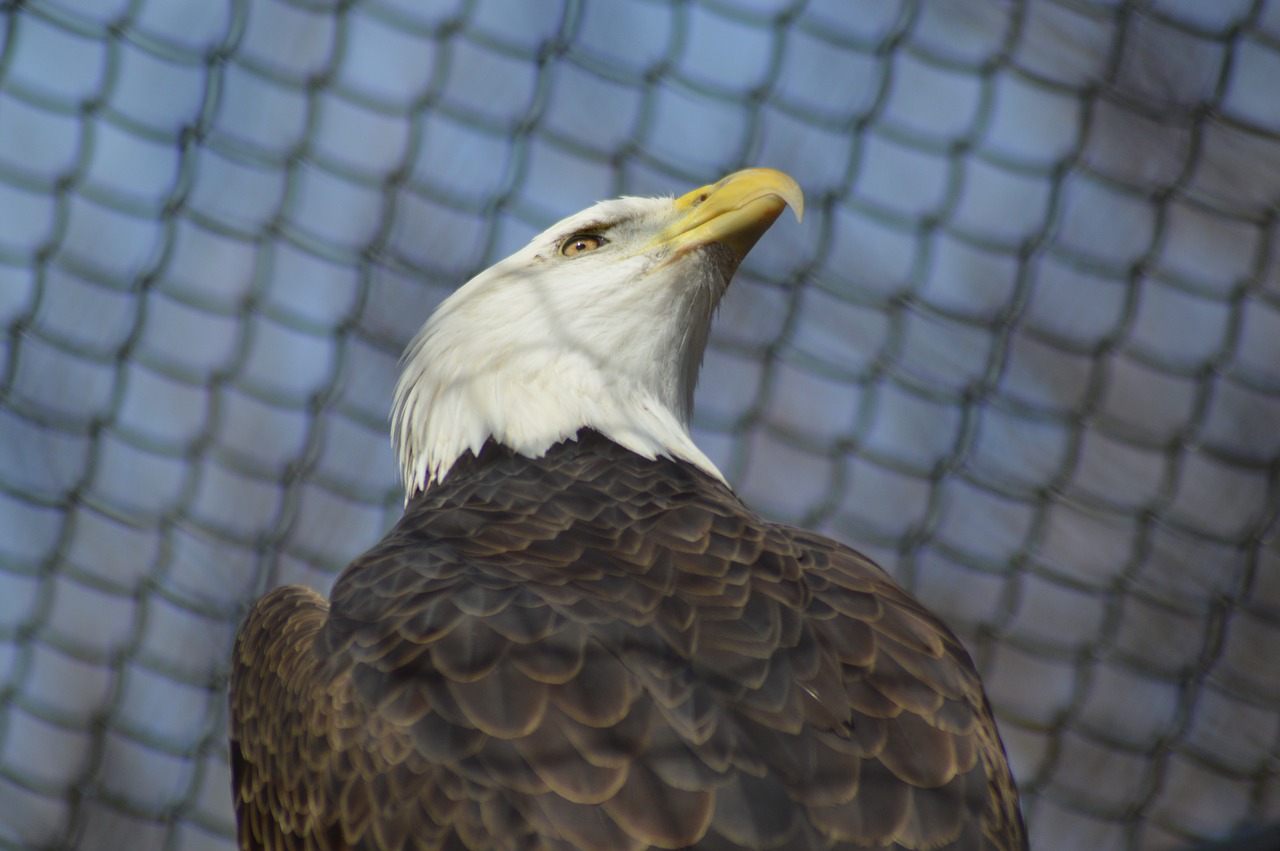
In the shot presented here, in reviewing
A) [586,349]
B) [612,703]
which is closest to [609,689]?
[612,703]

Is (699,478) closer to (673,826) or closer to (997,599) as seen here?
(673,826)

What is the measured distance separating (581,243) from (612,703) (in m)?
1.30

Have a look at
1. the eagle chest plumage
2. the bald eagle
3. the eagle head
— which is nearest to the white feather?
the eagle head

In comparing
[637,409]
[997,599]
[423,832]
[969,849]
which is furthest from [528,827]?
[997,599]

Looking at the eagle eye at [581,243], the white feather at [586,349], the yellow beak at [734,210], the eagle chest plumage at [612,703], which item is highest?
the yellow beak at [734,210]

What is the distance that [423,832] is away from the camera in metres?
1.56

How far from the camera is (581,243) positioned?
2.71 metres

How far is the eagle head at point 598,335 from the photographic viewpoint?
2553 millimetres

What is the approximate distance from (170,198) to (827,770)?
253cm

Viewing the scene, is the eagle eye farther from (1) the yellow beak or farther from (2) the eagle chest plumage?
(2) the eagle chest plumage

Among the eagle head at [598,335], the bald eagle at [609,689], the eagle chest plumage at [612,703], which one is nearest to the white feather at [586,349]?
the eagle head at [598,335]

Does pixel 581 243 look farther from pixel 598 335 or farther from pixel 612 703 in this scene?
pixel 612 703

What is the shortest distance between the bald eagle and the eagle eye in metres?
0.38

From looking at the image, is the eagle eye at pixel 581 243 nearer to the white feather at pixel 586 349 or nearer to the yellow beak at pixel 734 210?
the white feather at pixel 586 349
